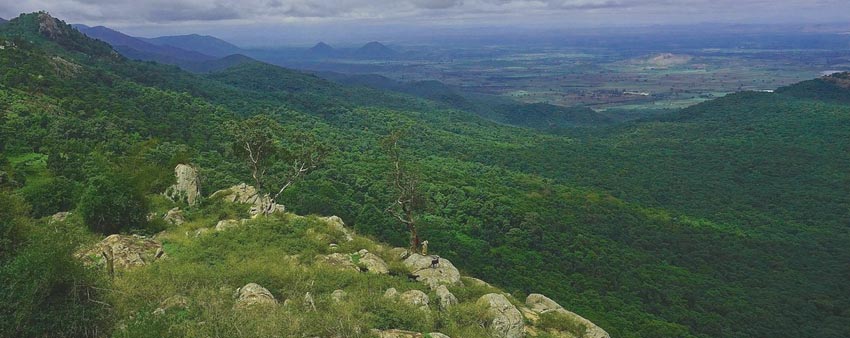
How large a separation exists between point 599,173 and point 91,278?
316 ft

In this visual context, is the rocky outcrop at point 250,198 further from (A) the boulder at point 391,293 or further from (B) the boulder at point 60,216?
(A) the boulder at point 391,293

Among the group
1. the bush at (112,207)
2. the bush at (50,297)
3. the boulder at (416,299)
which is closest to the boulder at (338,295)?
the boulder at (416,299)

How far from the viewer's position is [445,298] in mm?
19500

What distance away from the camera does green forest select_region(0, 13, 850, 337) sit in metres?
25.1

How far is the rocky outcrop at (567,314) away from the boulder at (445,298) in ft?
16.7

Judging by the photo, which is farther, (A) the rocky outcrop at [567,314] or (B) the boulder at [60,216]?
(B) the boulder at [60,216]

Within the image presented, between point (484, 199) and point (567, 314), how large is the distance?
152 ft

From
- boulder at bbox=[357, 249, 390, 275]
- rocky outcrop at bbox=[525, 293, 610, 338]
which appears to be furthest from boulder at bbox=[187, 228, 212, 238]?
rocky outcrop at bbox=[525, 293, 610, 338]

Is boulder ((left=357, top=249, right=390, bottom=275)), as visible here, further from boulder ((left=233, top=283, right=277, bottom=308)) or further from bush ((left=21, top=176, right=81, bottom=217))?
bush ((left=21, top=176, right=81, bottom=217))

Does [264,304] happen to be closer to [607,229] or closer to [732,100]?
[607,229]

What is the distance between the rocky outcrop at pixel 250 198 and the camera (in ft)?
107

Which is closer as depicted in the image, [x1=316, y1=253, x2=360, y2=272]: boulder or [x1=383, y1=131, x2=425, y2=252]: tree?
[x1=316, y1=253, x2=360, y2=272]: boulder

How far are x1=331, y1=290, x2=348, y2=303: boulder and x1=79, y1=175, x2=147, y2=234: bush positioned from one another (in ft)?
53.2

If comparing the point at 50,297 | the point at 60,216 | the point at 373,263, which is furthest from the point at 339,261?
the point at 60,216
